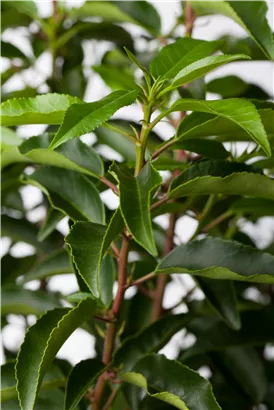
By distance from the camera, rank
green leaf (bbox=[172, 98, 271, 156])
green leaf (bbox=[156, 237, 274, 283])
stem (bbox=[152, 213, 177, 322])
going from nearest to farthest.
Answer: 1. green leaf (bbox=[172, 98, 271, 156])
2. green leaf (bbox=[156, 237, 274, 283])
3. stem (bbox=[152, 213, 177, 322])

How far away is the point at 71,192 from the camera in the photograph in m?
0.68

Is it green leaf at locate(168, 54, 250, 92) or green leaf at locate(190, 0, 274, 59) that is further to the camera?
green leaf at locate(190, 0, 274, 59)

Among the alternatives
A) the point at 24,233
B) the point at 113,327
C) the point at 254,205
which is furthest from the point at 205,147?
the point at 24,233

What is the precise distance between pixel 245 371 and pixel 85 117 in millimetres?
464

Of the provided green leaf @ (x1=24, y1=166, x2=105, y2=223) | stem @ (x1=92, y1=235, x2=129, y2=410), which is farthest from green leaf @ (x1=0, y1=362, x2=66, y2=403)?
green leaf @ (x1=24, y1=166, x2=105, y2=223)

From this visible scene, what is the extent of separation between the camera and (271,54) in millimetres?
634

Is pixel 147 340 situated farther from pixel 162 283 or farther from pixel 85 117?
pixel 85 117

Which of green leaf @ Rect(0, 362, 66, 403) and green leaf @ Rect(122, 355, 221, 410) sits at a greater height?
green leaf @ Rect(122, 355, 221, 410)

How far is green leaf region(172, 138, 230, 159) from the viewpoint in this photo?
2.11 feet

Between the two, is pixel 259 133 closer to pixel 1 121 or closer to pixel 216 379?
pixel 1 121

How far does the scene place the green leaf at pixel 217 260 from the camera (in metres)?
0.57

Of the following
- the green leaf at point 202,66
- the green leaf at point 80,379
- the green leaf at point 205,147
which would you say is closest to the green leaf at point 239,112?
the green leaf at point 202,66

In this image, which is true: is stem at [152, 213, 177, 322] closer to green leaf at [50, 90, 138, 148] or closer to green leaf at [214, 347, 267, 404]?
green leaf at [214, 347, 267, 404]

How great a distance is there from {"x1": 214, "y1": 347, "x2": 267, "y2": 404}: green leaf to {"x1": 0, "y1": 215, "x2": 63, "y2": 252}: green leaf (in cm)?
24
